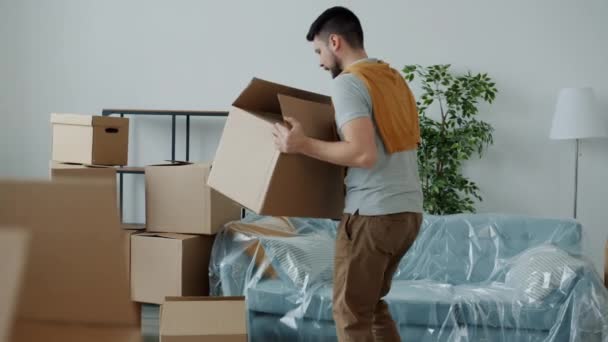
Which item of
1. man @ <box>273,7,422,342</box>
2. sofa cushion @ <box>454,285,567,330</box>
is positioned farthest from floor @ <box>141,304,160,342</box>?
man @ <box>273,7,422,342</box>

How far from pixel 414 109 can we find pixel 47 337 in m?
1.18

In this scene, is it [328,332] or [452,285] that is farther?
[452,285]

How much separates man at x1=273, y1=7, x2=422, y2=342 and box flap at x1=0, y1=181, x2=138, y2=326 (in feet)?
2.45

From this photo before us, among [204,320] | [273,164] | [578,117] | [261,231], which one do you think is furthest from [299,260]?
[578,117]

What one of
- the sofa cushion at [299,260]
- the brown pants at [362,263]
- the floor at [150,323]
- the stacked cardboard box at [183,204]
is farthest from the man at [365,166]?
the floor at [150,323]

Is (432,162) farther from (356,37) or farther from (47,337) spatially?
(47,337)

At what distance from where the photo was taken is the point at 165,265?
9.62 feet

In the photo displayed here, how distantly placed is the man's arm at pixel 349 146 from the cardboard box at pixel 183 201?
1.12 meters

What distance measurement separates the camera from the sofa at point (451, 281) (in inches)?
99.1

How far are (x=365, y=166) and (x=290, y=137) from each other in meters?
0.21

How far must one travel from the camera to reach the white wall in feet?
12.1

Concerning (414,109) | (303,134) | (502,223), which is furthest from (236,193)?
(502,223)

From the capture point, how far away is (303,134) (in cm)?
187

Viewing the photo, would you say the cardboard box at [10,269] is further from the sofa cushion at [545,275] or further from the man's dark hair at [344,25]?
the sofa cushion at [545,275]
